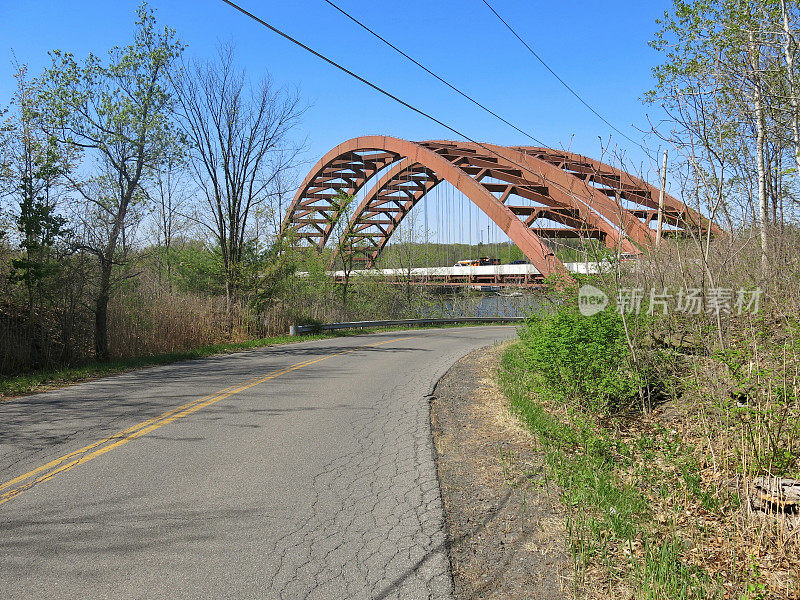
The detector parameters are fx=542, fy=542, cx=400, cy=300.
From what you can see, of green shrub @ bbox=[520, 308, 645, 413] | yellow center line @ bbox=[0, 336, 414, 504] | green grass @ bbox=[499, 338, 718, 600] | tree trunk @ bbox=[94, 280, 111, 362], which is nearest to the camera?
green grass @ bbox=[499, 338, 718, 600]

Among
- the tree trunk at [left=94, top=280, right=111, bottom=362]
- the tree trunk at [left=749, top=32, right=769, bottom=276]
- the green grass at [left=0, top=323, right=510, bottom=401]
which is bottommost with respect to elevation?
the green grass at [left=0, top=323, right=510, bottom=401]

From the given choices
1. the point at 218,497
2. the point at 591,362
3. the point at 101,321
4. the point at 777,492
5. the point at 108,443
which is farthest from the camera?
the point at 101,321

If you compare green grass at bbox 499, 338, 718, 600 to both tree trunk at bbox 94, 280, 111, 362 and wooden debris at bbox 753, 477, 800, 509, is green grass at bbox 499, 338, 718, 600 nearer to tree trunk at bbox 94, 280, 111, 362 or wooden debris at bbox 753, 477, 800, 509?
wooden debris at bbox 753, 477, 800, 509

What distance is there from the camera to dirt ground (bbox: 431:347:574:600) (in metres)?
3.21

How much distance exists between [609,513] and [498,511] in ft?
2.65

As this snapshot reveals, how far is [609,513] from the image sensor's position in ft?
13.0

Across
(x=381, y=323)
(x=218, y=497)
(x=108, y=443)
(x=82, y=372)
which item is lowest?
(x=218, y=497)

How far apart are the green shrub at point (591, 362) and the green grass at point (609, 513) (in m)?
0.30

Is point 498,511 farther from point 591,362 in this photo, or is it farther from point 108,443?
point 108,443

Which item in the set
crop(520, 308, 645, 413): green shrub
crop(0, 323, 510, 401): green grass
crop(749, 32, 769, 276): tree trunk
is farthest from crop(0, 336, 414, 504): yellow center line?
crop(749, 32, 769, 276): tree trunk

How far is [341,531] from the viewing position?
3787mm

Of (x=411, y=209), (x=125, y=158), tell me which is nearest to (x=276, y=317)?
(x=125, y=158)

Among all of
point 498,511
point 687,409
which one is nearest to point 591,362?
point 687,409

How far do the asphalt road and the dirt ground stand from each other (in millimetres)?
168
